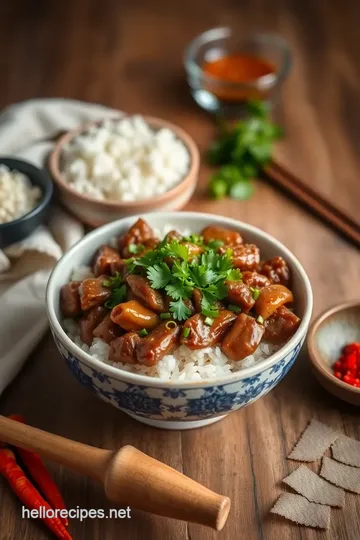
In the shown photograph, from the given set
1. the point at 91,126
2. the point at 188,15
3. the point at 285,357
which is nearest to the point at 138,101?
the point at 91,126

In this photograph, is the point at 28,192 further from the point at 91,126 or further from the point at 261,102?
the point at 261,102

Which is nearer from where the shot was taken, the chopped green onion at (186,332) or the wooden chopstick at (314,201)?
the chopped green onion at (186,332)

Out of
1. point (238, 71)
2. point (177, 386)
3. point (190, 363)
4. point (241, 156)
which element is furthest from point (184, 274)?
point (238, 71)

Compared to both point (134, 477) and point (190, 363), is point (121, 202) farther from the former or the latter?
point (134, 477)

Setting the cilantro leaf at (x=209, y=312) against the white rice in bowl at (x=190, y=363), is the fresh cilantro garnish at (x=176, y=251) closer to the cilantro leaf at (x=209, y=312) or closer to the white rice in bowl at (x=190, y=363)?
the cilantro leaf at (x=209, y=312)

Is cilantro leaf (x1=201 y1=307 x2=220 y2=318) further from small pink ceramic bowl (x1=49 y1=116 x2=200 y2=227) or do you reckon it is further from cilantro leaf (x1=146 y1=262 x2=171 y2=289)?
small pink ceramic bowl (x1=49 y1=116 x2=200 y2=227)

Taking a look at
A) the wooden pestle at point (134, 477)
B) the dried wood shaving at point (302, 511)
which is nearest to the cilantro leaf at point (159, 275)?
the wooden pestle at point (134, 477)

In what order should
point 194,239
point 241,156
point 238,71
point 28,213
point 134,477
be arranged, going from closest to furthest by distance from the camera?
1. point 134,477
2. point 194,239
3. point 28,213
4. point 241,156
5. point 238,71
